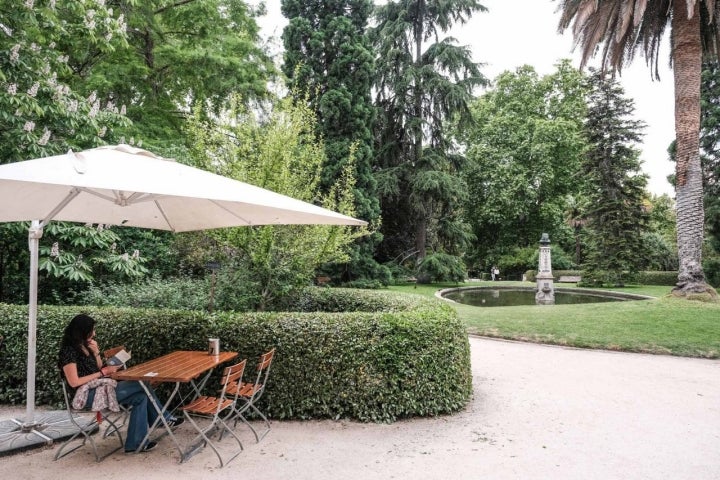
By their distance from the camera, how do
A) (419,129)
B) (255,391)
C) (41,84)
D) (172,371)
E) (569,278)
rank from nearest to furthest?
1. (172,371)
2. (255,391)
3. (41,84)
4. (419,129)
5. (569,278)

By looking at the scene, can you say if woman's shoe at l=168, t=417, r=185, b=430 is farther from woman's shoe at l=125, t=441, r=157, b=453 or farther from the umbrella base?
the umbrella base

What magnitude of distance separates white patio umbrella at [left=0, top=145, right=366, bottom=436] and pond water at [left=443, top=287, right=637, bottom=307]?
54.0ft

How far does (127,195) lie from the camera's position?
189 inches

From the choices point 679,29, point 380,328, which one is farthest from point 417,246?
point 380,328

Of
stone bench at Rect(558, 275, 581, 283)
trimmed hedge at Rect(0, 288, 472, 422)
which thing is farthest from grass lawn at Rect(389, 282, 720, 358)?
stone bench at Rect(558, 275, 581, 283)

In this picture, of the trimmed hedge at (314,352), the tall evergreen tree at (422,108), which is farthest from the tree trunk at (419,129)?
the trimmed hedge at (314,352)

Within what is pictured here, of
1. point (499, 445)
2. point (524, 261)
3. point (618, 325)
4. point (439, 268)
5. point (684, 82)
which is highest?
point (684, 82)

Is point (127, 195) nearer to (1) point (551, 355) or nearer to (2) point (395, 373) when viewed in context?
(2) point (395, 373)

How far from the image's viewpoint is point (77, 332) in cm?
420

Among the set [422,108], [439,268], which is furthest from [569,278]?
[422,108]

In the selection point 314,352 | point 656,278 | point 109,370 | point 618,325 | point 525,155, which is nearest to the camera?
point 109,370

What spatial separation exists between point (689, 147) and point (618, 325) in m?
6.70

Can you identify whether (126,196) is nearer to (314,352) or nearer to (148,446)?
(148,446)

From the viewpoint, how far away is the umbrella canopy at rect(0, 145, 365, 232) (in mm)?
3471
